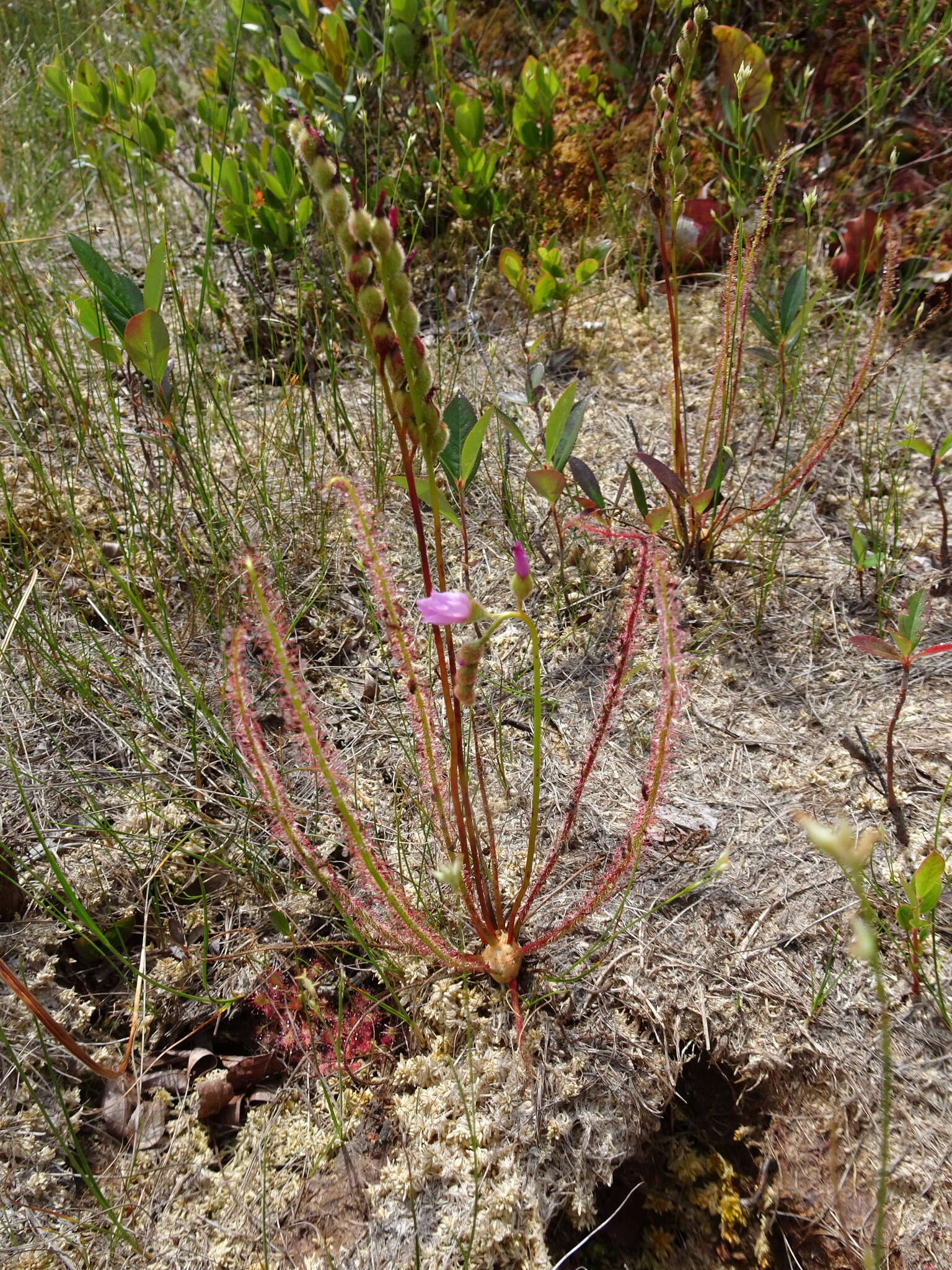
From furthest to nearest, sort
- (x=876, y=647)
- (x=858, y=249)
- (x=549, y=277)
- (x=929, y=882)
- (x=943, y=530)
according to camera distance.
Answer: (x=858, y=249), (x=549, y=277), (x=943, y=530), (x=876, y=647), (x=929, y=882)

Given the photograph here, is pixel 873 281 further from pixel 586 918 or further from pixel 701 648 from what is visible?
pixel 586 918

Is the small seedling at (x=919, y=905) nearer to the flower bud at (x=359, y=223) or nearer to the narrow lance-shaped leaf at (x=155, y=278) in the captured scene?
the flower bud at (x=359, y=223)

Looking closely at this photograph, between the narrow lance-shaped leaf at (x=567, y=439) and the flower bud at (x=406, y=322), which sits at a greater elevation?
the flower bud at (x=406, y=322)

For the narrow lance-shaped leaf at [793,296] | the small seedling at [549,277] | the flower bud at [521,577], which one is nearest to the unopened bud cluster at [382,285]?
the flower bud at [521,577]

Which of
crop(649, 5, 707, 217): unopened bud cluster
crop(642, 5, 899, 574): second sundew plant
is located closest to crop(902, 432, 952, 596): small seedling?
crop(642, 5, 899, 574): second sundew plant

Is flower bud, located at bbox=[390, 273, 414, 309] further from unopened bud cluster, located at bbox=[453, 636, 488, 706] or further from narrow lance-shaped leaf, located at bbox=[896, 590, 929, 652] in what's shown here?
narrow lance-shaped leaf, located at bbox=[896, 590, 929, 652]

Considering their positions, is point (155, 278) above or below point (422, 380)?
above

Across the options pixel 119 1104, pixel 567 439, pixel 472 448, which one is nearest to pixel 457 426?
pixel 472 448

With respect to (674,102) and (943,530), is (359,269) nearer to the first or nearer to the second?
(674,102)

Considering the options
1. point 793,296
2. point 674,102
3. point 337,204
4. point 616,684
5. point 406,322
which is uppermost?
point 674,102
